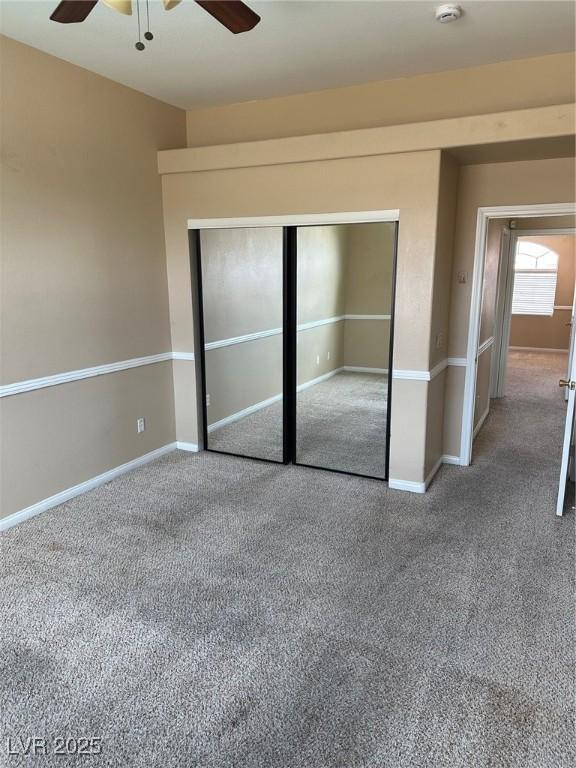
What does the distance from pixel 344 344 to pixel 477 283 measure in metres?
1.11

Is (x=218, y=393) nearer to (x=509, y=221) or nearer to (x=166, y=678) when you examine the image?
(x=166, y=678)

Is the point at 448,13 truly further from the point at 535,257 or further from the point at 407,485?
the point at 535,257

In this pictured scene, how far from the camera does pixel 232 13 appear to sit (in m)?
1.90

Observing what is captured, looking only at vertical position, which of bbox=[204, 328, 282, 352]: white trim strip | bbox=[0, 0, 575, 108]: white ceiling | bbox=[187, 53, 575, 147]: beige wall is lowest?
bbox=[204, 328, 282, 352]: white trim strip

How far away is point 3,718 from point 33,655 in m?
0.32

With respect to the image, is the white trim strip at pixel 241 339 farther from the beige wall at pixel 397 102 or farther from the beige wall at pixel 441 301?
the beige wall at pixel 397 102

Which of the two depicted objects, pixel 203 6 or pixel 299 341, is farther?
pixel 299 341

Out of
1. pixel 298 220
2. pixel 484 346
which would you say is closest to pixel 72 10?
pixel 298 220

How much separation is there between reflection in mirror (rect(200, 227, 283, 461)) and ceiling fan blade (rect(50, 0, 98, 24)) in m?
2.00

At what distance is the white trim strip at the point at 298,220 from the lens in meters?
3.41

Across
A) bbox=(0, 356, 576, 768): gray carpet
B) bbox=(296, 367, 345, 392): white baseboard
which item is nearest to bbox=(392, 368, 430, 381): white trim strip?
bbox=(296, 367, 345, 392): white baseboard

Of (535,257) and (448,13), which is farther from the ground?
(448,13)

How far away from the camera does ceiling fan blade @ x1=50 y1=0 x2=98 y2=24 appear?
1.83 m

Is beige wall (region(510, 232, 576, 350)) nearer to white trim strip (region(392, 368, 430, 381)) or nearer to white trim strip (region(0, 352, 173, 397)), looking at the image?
white trim strip (region(392, 368, 430, 381))
